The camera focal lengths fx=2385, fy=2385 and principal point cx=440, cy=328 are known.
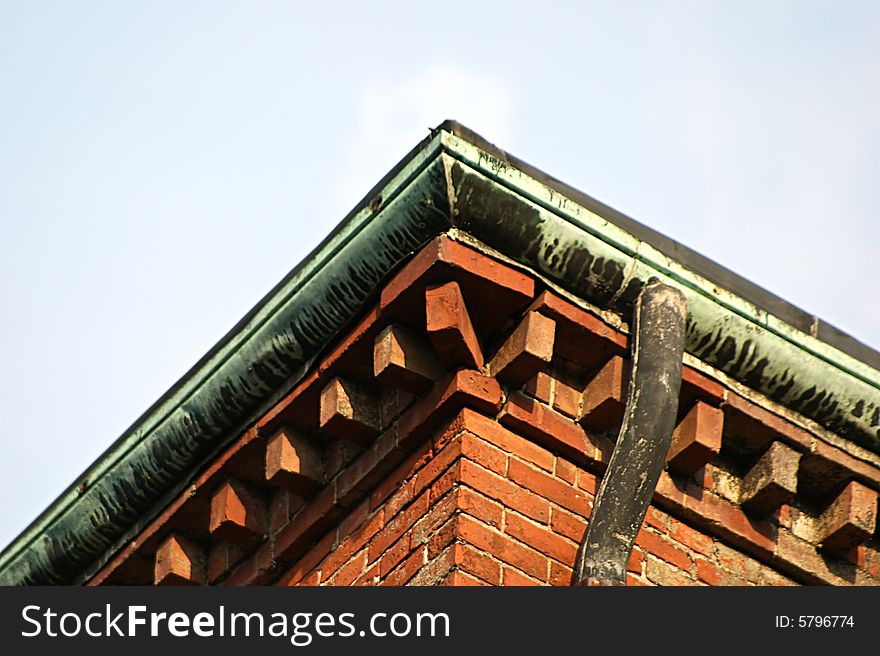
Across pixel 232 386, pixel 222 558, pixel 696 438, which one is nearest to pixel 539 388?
pixel 696 438

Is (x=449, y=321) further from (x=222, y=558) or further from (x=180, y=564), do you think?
(x=180, y=564)

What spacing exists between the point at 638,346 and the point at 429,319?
2.61ft

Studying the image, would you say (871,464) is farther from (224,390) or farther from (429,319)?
(224,390)

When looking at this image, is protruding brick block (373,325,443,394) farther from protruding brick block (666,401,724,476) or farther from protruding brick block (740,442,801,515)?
protruding brick block (740,442,801,515)

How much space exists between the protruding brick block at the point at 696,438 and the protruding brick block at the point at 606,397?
28cm

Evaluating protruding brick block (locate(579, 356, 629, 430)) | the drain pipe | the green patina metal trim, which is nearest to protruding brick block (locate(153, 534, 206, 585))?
the green patina metal trim

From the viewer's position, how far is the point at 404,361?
875 cm

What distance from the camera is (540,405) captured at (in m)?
8.80

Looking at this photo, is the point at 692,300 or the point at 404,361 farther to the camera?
the point at 692,300

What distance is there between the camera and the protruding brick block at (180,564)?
9.72 metres

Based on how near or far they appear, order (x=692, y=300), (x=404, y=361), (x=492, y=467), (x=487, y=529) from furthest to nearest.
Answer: (x=692, y=300) → (x=404, y=361) → (x=492, y=467) → (x=487, y=529)

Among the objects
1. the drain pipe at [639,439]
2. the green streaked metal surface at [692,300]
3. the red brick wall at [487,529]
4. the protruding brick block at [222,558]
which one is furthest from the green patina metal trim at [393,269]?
the red brick wall at [487,529]

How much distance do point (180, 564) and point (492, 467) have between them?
5.82 ft

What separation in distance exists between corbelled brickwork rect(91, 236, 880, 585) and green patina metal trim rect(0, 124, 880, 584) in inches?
3.5
